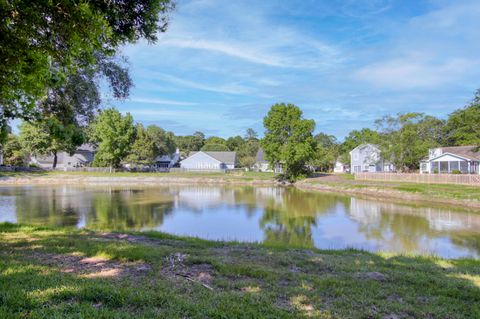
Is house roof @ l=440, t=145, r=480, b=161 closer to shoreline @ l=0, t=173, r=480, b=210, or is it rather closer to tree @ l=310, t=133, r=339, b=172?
shoreline @ l=0, t=173, r=480, b=210

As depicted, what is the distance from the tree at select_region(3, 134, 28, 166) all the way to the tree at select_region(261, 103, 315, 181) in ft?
145

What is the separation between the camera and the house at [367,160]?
172 feet

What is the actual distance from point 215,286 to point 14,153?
68.0m

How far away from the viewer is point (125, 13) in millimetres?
6445

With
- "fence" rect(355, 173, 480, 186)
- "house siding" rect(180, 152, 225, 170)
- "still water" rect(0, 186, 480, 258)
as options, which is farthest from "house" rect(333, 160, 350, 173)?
"still water" rect(0, 186, 480, 258)

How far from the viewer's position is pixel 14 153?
59969mm

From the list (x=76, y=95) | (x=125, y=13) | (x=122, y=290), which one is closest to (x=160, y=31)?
(x=125, y=13)

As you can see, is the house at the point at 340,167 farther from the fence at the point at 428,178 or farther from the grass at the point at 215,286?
the grass at the point at 215,286

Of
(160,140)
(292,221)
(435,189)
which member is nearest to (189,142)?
(160,140)

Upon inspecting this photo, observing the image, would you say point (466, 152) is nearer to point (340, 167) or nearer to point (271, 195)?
point (271, 195)

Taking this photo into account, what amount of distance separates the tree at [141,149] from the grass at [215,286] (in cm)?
5761

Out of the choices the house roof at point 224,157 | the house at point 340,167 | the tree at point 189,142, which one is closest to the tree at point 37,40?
the house roof at point 224,157

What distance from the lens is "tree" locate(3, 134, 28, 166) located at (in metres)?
59.5

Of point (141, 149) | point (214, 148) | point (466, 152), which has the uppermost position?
point (214, 148)
